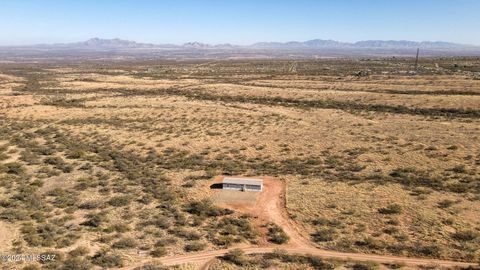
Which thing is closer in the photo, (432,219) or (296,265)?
(296,265)

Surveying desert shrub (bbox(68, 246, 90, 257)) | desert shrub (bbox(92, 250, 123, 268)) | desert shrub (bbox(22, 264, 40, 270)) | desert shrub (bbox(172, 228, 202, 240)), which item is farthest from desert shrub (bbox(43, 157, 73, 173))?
desert shrub (bbox(92, 250, 123, 268))

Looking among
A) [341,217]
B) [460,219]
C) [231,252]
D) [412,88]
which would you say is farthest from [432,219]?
[412,88]

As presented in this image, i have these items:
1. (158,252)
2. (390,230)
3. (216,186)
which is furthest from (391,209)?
(158,252)

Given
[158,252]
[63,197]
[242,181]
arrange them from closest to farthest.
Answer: [158,252] < [63,197] < [242,181]

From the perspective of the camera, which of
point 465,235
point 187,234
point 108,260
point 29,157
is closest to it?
point 108,260

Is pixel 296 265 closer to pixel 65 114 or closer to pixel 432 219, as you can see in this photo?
pixel 432 219

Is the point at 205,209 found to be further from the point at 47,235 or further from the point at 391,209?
the point at 391,209
